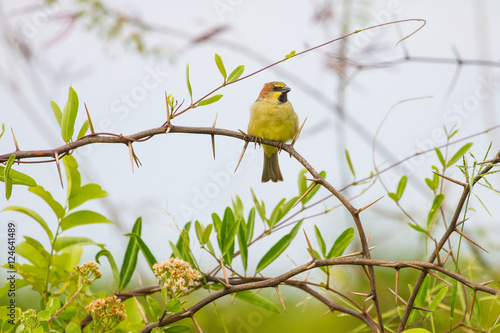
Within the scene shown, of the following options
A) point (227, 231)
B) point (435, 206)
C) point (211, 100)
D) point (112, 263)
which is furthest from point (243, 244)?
point (435, 206)

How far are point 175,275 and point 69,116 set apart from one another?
580 mm

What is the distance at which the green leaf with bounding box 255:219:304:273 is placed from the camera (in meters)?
1.83

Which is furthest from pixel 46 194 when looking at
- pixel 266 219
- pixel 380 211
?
pixel 380 211

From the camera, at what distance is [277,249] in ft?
6.05

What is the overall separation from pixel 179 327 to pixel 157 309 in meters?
0.18

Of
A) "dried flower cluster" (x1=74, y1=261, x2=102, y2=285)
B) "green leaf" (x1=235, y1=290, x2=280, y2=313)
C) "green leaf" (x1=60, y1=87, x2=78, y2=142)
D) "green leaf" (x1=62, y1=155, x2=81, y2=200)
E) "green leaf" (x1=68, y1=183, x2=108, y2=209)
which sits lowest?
"green leaf" (x1=235, y1=290, x2=280, y2=313)

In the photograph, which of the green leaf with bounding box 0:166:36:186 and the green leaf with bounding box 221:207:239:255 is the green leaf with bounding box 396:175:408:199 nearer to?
the green leaf with bounding box 221:207:239:255

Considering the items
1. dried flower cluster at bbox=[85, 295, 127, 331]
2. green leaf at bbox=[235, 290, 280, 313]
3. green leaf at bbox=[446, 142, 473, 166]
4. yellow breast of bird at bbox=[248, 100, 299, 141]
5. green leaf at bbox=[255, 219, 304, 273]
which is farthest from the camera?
yellow breast of bird at bbox=[248, 100, 299, 141]

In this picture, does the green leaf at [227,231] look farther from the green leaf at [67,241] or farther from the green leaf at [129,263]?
the green leaf at [67,241]

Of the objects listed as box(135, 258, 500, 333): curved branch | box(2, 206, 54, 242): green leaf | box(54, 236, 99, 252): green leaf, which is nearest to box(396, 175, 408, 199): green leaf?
box(135, 258, 500, 333): curved branch

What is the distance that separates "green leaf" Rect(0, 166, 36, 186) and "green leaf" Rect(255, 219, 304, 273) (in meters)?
0.80

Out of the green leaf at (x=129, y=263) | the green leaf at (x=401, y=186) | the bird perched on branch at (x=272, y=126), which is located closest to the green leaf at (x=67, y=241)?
the green leaf at (x=129, y=263)

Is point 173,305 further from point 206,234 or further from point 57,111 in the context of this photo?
point 57,111

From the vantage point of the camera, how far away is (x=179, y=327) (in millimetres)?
1521
